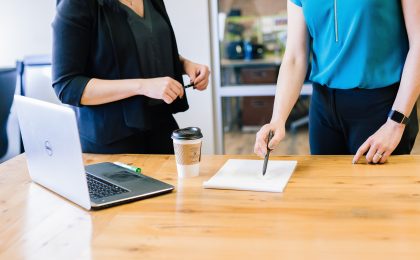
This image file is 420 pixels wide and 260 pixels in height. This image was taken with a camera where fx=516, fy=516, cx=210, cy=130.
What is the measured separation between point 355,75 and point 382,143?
229mm

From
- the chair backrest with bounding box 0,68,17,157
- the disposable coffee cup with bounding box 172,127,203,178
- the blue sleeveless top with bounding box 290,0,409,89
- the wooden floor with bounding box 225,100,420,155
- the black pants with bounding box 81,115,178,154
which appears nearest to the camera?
the disposable coffee cup with bounding box 172,127,203,178

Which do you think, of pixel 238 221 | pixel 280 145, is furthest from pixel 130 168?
pixel 280 145

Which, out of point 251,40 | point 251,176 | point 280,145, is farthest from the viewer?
point 280,145

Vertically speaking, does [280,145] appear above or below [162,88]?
below

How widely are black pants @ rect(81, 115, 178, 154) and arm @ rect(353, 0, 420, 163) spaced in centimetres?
71

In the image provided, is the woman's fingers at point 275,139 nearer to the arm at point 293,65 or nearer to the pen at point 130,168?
the arm at point 293,65

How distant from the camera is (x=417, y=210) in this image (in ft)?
3.74

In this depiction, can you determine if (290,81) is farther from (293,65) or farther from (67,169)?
(67,169)

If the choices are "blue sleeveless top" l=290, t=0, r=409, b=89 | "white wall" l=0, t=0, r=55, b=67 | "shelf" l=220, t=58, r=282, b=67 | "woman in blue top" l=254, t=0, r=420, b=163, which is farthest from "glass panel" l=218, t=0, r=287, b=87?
"blue sleeveless top" l=290, t=0, r=409, b=89

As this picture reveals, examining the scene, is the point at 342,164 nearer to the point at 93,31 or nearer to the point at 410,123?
the point at 410,123

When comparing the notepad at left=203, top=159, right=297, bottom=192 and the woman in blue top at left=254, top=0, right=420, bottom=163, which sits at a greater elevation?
the woman in blue top at left=254, top=0, right=420, bottom=163

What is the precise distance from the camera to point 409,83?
1.51 meters

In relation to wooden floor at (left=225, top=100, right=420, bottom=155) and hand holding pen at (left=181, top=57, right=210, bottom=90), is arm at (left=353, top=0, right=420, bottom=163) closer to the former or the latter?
hand holding pen at (left=181, top=57, right=210, bottom=90)

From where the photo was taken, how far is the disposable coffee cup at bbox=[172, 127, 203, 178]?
142 cm
